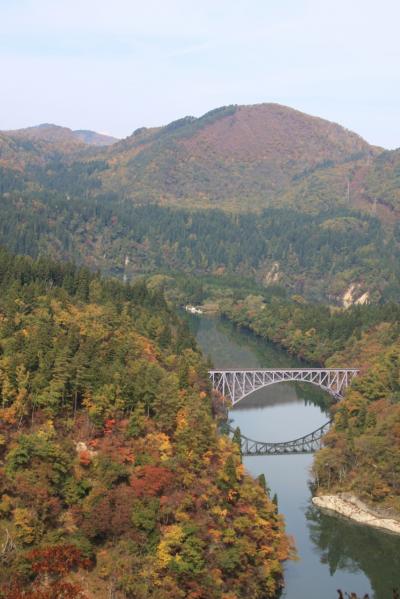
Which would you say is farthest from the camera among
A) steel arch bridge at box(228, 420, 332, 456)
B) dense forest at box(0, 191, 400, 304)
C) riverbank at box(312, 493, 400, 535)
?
dense forest at box(0, 191, 400, 304)

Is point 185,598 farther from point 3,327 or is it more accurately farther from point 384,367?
point 384,367

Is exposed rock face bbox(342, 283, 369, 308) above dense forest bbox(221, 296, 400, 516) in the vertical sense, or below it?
below

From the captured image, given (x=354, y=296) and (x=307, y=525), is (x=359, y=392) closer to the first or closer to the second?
(x=307, y=525)

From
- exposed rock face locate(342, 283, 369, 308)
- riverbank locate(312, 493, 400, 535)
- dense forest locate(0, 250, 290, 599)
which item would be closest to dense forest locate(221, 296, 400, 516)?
riverbank locate(312, 493, 400, 535)

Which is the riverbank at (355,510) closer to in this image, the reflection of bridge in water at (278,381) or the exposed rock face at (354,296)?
the reflection of bridge in water at (278,381)

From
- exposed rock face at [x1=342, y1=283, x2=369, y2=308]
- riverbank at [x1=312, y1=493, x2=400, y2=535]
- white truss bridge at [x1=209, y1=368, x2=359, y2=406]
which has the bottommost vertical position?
exposed rock face at [x1=342, y1=283, x2=369, y2=308]

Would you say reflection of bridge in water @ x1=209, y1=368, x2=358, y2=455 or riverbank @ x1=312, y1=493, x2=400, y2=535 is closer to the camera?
riverbank @ x1=312, y1=493, x2=400, y2=535

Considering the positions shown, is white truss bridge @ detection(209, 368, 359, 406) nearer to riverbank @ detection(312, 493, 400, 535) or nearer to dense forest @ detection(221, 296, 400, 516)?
dense forest @ detection(221, 296, 400, 516)

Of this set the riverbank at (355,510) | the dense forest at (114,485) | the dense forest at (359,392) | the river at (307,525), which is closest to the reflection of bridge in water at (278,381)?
the river at (307,525)

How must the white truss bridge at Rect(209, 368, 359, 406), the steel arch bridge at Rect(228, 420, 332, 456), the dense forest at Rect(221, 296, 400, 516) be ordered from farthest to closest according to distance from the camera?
the white truss bridge at Rect(209, 368, 359, 406), the steel arch bridge at Rect(228, 420, 332, 456), the dense forest at Rect(221, 296, 400, 516)
